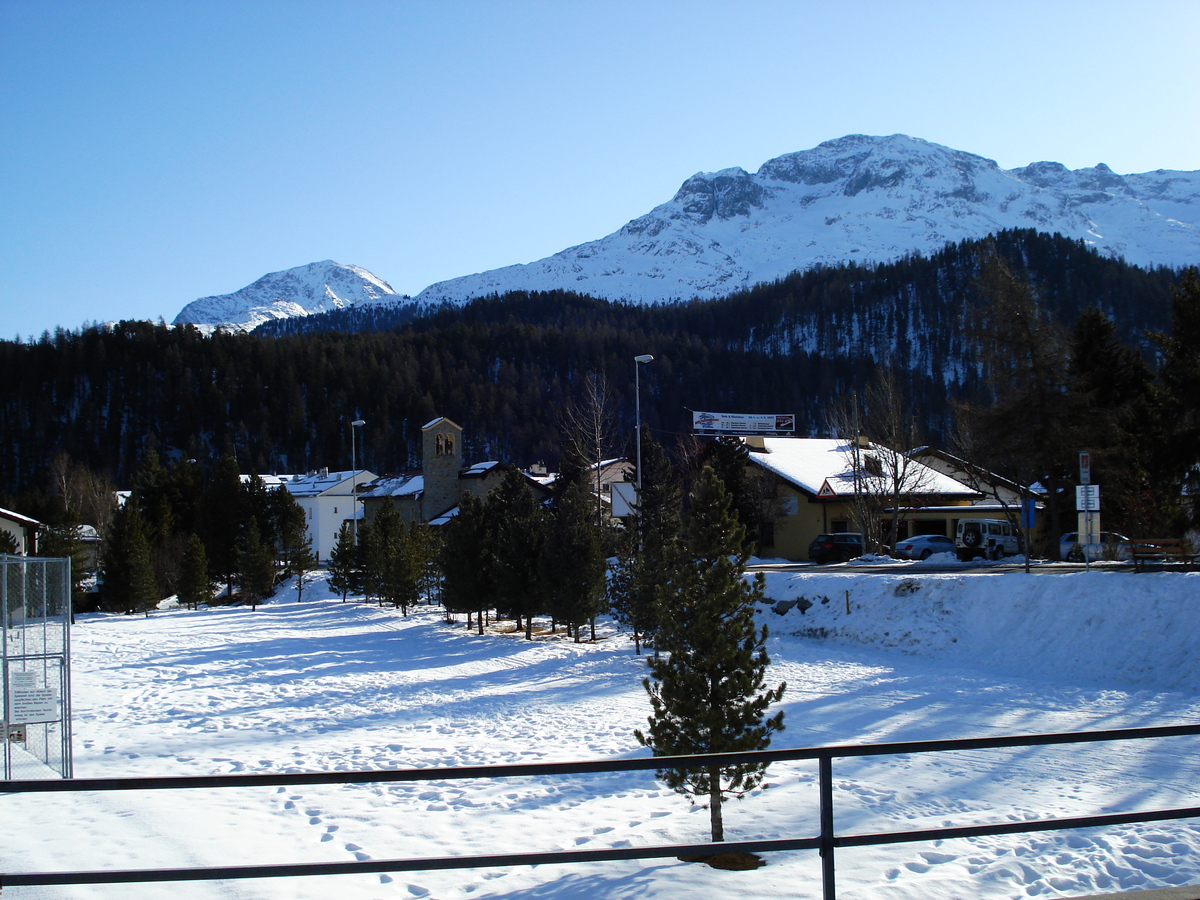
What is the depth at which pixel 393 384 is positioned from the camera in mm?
134625

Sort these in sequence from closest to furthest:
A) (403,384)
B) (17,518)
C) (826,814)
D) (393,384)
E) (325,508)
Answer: (826,814), (17,518), (325,508), (393,384), (403,384)

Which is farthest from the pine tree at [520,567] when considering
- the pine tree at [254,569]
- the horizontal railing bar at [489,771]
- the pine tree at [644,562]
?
the horizontal railing bar at [489,771]

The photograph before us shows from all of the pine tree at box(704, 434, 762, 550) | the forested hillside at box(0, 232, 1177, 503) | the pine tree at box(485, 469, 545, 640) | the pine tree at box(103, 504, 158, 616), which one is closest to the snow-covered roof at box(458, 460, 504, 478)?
the pine tree at box(704, 434, 762, 550)

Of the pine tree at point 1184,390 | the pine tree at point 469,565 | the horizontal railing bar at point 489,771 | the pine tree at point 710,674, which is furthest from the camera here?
the pine tree at point 469,565

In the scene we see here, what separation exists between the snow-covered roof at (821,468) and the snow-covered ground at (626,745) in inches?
623

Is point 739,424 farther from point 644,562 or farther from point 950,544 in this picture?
point 644,562

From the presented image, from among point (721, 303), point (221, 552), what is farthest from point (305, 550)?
point (721, 303)

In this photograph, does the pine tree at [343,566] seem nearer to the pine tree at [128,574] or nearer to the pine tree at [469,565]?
the pine tree at [128,574]

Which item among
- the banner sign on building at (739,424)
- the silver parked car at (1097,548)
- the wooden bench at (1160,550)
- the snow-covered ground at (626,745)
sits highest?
the banner sign on building at (739,424)

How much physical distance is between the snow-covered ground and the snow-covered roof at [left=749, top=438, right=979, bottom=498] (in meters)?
15.8

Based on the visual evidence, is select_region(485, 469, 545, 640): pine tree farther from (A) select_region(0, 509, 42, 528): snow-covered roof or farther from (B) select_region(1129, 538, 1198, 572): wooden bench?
(A) select_region(0, 509, 42, 528): snow-covered roof

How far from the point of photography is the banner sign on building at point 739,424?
51.9 m

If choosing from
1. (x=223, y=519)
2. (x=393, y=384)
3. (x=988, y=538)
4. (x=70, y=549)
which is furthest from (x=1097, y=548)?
(x=393, y=384)

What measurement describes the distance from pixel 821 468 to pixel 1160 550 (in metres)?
28.9
